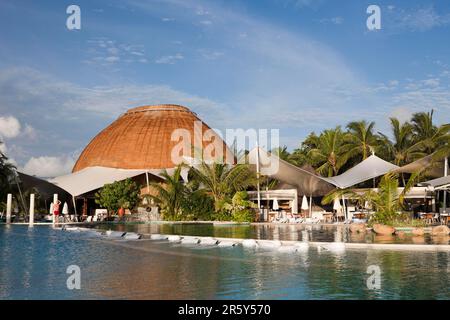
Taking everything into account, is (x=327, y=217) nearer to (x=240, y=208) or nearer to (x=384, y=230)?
(x=240, y=208)

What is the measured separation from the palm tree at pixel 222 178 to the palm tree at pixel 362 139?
890 cm

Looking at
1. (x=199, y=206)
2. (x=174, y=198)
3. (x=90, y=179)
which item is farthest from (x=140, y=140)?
(x=199, y=206)

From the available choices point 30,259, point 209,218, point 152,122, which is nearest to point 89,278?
point 30,259

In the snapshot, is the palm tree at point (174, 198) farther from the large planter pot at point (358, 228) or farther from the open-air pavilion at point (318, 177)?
the large planter pot at point (358, 228)

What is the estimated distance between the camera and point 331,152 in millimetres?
33688

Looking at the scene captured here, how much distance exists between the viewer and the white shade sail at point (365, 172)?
2619cm

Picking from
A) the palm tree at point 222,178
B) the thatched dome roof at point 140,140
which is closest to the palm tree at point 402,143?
the palm tree at point 222,178

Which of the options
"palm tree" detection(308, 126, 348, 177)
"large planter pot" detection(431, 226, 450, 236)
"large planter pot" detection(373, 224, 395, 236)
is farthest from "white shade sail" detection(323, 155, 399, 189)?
"large planter pot" detection(431, 226, 450, 236)

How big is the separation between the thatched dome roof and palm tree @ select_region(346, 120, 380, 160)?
17.0 meters

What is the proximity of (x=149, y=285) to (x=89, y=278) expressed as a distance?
133 centimetres

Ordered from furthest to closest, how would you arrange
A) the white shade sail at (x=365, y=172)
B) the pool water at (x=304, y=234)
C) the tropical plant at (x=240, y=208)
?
1. the white shade sail at (x=365, y=172)
2. the tropical plant at (x=240, y=208)
3. the pool water at (x=304, y=234)

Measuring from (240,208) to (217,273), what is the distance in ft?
56.5

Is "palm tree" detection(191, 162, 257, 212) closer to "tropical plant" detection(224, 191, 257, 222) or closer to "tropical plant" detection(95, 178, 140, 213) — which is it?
"tropical plant" detection(224, 191, 257, 222)
